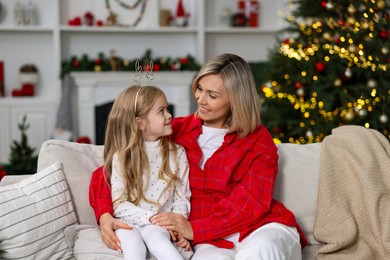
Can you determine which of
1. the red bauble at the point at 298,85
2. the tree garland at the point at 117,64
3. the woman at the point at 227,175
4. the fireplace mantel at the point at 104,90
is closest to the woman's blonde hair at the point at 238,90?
the woman at the point at 227,175

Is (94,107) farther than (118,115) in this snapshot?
Yes

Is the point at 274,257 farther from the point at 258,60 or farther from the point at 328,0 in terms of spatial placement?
the point at 258,60

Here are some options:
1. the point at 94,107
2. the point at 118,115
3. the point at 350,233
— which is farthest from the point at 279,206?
the point at 94,107

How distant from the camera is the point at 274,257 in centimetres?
211

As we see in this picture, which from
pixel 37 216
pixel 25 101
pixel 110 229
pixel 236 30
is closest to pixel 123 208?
pixel 110 229

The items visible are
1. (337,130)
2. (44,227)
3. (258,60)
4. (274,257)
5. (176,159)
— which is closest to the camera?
(274,257)

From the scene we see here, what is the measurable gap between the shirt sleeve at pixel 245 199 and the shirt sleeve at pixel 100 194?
1.10 ft

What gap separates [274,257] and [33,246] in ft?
2.82

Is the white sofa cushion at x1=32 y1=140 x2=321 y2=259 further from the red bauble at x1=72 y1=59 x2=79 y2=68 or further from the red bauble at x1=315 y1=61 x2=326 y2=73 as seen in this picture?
the red bauble at x1=72 y1=59 x2=79 y2=68

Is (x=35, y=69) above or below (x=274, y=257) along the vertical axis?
above

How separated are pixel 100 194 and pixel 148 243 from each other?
0.31m

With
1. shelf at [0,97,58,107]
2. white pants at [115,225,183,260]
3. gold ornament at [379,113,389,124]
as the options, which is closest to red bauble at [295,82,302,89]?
gold ornament at [379,113,389,124]

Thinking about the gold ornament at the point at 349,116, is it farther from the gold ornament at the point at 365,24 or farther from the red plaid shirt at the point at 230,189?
the red plaid shirt at the point at 230,189

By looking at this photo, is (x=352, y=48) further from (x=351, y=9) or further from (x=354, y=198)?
(x=354, y=198)
